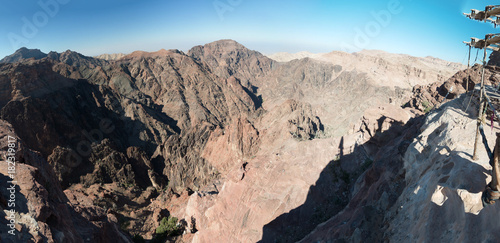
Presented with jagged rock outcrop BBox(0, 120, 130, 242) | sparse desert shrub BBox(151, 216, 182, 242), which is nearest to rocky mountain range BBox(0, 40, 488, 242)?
jagged rock outcrop BBox(0, 120, 130, 242)

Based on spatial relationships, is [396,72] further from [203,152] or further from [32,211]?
[32,211]

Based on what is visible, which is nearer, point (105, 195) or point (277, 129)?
point (105, 195)

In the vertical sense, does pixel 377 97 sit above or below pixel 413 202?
below

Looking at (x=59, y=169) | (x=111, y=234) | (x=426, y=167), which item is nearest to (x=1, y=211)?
(x=111, y=234)

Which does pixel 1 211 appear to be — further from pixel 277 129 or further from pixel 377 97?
pixel 377 97

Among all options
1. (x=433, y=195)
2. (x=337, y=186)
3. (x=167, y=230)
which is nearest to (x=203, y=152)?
(x=167, y=230)

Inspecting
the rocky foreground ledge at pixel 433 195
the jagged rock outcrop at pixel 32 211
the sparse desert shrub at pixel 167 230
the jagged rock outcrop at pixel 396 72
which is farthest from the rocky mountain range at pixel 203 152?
the jagged rock outcrop at pixel 396 72

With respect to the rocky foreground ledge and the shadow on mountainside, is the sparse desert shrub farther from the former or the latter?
the rocky foreground ledge
